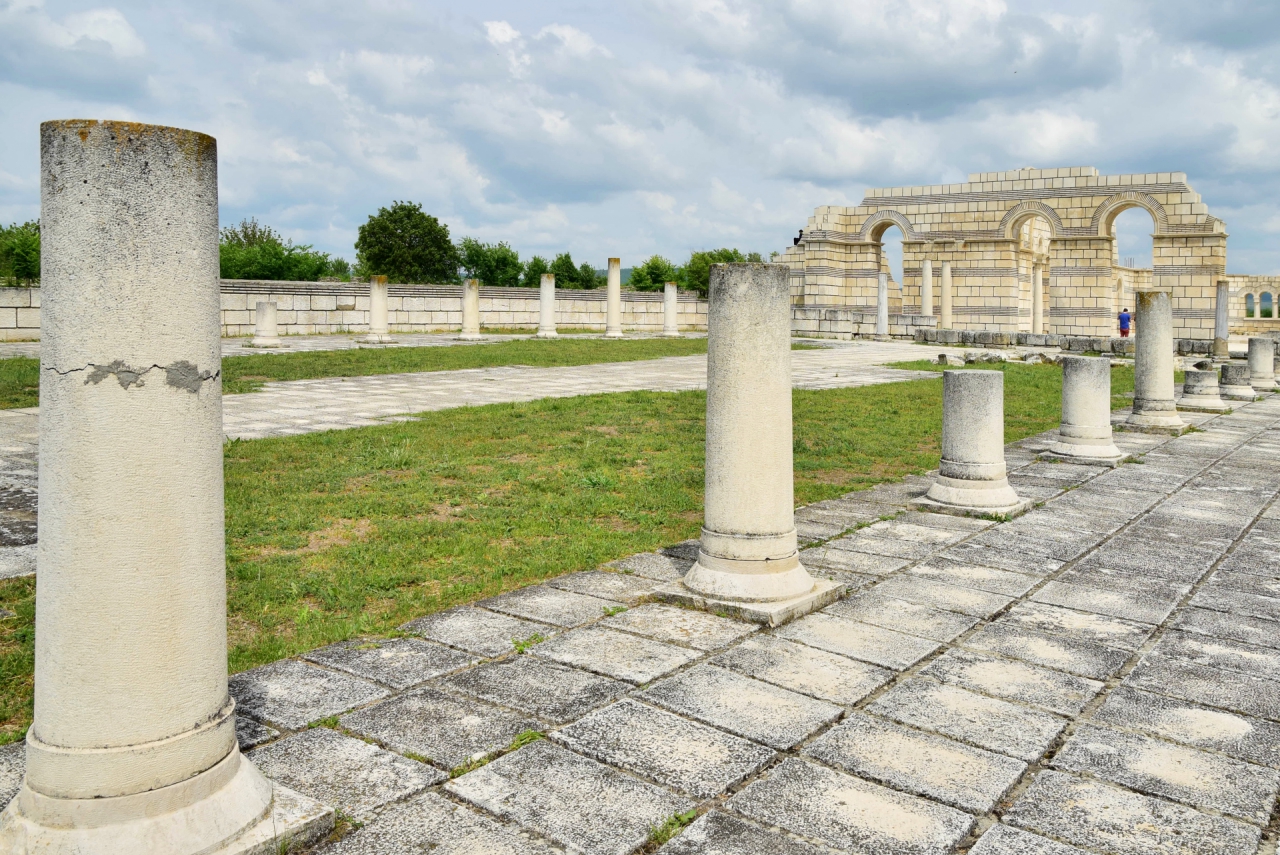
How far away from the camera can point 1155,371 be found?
38.1 ft

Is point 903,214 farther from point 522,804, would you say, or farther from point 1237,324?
point 522,804

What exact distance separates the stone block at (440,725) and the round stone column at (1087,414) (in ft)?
24.5

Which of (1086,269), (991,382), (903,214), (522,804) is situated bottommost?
(522,804)

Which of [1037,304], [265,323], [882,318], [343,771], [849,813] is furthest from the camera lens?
[1037,304]

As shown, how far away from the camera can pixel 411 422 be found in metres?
10.4

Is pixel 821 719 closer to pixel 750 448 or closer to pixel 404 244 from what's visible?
pixel 750 448

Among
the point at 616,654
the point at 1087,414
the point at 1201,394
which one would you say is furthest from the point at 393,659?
the point at 1201,394

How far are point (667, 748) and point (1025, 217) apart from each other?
1457 inches

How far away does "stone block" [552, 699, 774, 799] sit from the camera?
9.33 ft

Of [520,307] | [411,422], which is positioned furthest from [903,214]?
[411,422]

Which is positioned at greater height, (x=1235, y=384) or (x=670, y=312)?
(x=670, y=312)

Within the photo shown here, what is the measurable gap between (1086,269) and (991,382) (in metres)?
31.1

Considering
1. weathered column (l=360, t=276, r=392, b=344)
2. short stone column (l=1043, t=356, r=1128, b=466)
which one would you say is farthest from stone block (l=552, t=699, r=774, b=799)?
weathered column (l=360, t=276, r=392, b=344)

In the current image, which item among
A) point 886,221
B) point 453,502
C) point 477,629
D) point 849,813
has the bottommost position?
point 849,813
